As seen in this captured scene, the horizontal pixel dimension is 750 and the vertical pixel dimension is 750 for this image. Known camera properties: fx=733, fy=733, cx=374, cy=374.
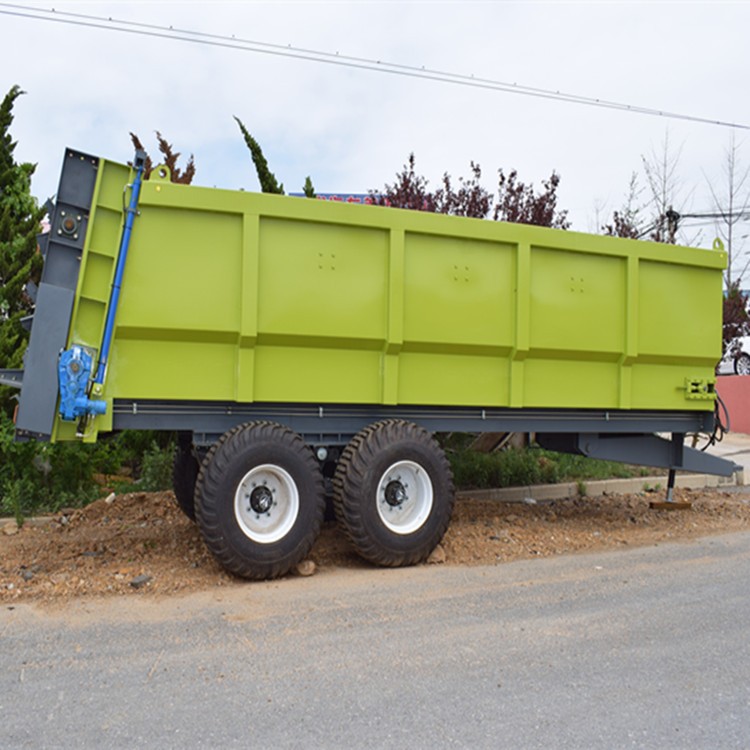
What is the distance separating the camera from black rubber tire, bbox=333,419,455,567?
5816 millimetres

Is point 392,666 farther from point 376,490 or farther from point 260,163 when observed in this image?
point 260,163

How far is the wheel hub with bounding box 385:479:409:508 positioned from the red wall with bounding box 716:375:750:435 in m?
14.8

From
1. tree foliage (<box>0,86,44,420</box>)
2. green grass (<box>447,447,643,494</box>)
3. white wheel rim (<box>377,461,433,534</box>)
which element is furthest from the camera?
green grass (<box>447,447,643,494</box>)

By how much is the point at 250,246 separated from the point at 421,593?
294 centimetres

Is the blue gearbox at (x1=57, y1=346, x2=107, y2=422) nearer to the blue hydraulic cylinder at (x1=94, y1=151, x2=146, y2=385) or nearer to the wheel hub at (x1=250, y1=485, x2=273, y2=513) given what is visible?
the blue hydraulic cylinder at (x1=94, y1=151, x2=146, y2=385)

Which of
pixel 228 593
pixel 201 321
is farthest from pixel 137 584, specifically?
pixel 201 321

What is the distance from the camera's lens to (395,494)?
607 cm

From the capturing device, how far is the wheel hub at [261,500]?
564cm

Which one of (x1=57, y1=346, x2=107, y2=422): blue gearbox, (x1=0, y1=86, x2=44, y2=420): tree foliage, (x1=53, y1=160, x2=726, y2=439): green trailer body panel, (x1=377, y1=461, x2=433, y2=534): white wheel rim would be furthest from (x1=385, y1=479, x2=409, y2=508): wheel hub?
(x1=0, y1=86, x2=44, y2=420): tree foliage

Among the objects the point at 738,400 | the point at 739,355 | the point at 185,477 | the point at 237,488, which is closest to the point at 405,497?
the point at 237,488

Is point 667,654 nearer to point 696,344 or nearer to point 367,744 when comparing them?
point 367,744

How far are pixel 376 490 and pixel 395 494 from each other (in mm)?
268

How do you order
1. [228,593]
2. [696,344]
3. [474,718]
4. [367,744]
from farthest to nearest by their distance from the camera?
[696,344] < [228,593] < [474,718] < [367,744]

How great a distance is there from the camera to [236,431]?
561 cm
